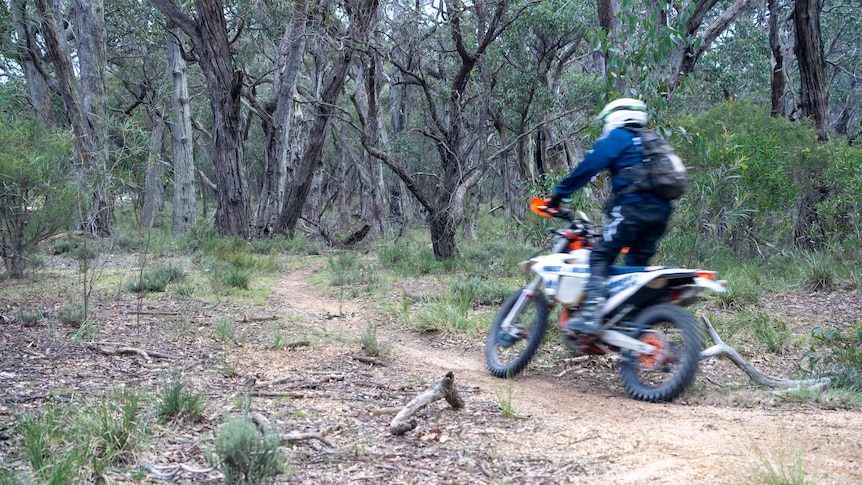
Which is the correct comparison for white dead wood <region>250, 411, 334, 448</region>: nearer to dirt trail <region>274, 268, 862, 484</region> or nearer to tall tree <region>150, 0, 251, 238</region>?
dirt trail <region>274, 268, 862, 484</region>

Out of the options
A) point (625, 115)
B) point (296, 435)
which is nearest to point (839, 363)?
point (625, 115)

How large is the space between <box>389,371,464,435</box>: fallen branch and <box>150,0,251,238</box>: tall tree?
34.7 feet

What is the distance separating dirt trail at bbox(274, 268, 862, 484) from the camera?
11.3 ft

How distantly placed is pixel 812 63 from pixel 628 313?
1064 centimetres

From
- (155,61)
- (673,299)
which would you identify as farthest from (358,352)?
(155,61)

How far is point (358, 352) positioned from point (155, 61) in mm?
24055

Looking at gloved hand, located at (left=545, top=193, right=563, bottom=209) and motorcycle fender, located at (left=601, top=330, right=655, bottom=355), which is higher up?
gloved hand, located at (left=545, top=193, right=563, bottom=209)

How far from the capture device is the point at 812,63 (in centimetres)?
1331

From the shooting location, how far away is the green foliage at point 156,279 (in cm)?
977

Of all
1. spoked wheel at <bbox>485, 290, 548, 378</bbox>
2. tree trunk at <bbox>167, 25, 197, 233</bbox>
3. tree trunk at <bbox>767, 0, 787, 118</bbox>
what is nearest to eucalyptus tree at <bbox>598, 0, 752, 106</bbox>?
spoked wheel at <bbox>485, 290, 548, 378</bbox>

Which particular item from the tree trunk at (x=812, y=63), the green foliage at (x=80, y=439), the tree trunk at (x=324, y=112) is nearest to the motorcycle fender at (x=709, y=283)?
the green foliage at (x=80, y=439)

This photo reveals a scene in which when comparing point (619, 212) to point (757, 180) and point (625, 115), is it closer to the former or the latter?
point (625, 115)

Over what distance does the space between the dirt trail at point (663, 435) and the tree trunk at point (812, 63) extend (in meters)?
10.1

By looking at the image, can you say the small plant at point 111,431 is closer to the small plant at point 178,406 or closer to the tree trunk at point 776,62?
the small plant at point 178,406
